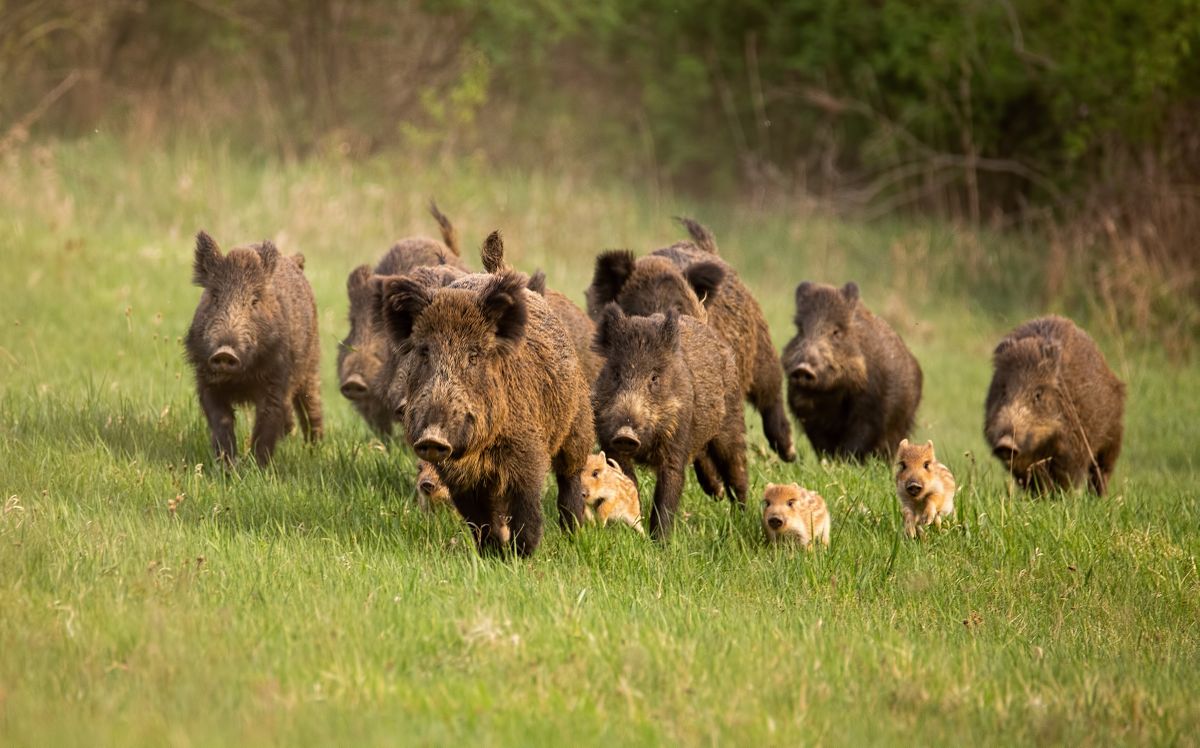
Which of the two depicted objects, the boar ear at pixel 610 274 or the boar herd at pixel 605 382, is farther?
the boar ear at pixel 610 274

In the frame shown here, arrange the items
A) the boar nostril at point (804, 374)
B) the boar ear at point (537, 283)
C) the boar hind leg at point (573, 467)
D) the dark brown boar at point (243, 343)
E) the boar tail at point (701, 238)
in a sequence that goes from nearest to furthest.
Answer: the boar hind leg at point (573, 467)
the boar ear at point (537, 283)
the dark brown boar at point (243, 343)
the boar nostril at point (804, 374)
the boar tail at point (701, 238)

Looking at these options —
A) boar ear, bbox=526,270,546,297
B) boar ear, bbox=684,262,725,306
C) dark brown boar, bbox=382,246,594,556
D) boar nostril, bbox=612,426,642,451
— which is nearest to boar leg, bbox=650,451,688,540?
boar nostril, bbox=612,426,642,451

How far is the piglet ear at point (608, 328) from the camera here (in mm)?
7531

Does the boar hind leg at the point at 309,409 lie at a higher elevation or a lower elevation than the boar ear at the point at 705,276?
lower

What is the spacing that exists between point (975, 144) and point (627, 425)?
2011cm

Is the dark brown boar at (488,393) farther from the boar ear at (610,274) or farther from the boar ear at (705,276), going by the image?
the boar ear at (705,276)

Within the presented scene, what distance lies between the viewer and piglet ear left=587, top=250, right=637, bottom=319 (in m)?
8.85

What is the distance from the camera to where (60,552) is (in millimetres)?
5816

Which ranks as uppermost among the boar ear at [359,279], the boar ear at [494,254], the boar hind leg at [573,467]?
the boar ear at [494,254]

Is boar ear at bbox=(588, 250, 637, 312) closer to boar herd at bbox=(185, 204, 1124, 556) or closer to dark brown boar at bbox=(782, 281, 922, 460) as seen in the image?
boar herd at bbox=(185, 204, 1124, 556)

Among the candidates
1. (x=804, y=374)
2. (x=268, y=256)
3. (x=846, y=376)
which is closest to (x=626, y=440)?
(x=268, y=256)

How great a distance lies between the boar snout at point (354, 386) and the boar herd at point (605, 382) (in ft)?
0.05

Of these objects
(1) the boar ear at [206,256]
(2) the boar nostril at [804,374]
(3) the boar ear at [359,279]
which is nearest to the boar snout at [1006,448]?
(2) the boar nostril at [804,374]

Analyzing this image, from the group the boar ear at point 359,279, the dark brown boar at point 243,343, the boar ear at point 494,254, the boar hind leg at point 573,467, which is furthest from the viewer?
the boar ear at point 359,279
